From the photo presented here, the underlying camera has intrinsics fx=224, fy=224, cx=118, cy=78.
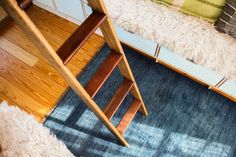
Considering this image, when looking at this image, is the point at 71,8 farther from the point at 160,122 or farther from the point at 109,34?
the point at 160,122

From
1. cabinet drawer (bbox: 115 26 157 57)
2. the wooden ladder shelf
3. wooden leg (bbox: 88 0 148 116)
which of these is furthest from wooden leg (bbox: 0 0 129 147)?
cabinet drawer (bbox: 115 26 157 57)

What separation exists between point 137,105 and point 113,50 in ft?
→ 1.60

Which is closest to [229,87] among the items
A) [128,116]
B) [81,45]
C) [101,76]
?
[128,116]

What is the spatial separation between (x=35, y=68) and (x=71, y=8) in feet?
1.79

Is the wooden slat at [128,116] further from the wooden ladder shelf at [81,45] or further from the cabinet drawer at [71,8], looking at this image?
the cabinet drawer at [71,8]

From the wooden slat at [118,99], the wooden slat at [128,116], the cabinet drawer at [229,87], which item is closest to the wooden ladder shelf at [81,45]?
the wooden slat at [118,99]

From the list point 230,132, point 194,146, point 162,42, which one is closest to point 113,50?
point 162,42

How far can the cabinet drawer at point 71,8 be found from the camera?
5.42 feet

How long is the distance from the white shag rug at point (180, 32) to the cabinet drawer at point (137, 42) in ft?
0.69

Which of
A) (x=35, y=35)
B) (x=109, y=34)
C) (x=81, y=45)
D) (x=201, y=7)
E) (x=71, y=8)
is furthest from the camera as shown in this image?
(x=71, y=8)

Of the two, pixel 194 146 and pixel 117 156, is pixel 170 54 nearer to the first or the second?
pixel 194 146

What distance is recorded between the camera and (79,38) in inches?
31.5

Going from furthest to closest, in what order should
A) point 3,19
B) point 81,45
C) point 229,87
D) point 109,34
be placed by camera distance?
point 3,19
point 229,87
point 109,34
point 81,45

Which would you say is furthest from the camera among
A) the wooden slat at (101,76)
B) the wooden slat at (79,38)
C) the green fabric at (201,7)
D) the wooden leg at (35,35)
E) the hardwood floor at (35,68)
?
the hardwood floor at (35,68)
